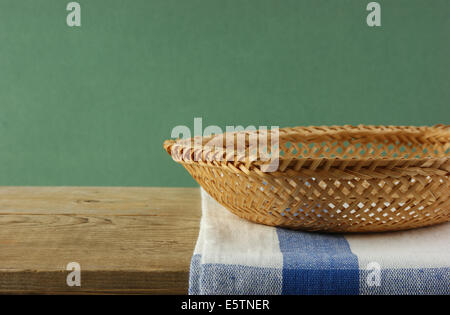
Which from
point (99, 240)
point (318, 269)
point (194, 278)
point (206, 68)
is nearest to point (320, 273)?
point (318, 269)

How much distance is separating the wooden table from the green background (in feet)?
4.67

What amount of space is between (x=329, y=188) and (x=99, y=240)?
0.30 m

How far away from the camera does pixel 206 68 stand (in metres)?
2.23

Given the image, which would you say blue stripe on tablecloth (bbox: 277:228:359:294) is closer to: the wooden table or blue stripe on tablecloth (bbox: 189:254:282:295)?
blue stripe on tablecloth (bbox: 189:254:282:295)

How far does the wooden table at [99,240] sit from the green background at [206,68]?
142 centimetres

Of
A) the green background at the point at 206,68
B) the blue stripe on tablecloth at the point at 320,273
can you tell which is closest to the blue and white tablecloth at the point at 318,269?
the blue stripe on tablecloth at the point at 320,273

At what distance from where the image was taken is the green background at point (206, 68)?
7.18ft

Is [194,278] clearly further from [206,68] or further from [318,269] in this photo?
[206,68]

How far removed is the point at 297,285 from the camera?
486 millimetres

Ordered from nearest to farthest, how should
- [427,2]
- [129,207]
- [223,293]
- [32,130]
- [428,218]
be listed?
[223,293] < [428,218] < [129,207] < [427,2] < [32,130]

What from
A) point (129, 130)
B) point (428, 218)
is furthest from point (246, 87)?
point (428, 218)

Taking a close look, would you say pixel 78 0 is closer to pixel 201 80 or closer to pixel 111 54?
pixel 111 54

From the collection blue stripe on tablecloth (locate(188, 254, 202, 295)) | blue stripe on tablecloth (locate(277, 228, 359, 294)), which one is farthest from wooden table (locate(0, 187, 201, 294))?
blue stripe on tablecloth (locate(277, 228, 359, 294))
